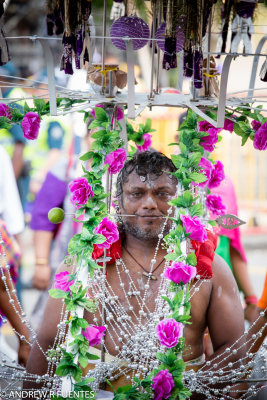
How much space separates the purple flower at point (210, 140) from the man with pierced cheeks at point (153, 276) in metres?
0.18

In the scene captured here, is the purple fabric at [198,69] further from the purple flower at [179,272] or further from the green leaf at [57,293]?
the green leaf at [57,293]

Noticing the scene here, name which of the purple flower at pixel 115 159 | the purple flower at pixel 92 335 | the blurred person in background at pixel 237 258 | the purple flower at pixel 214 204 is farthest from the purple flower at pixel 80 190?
the blurred person in background at pixel 237 258

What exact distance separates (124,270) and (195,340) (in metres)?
0.43

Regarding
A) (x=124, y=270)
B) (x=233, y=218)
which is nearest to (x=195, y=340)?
(x=124, y=270)

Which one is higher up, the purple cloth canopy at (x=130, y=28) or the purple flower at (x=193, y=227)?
the purple cloth canopy at (x=130, y=28)

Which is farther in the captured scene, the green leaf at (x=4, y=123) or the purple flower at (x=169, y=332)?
the green leaf at (x=4, y=123)

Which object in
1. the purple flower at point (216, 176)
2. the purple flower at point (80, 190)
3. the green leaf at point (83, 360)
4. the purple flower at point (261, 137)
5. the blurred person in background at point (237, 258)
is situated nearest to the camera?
the green leaf at point (83, 360)

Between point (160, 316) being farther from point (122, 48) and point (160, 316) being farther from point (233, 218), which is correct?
point (122, 48)

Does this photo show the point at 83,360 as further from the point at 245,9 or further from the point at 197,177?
the point at 245,9

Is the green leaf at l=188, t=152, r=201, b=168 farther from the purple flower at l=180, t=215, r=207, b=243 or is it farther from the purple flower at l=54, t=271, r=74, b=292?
the purple flower at l=54, t=271, r=74, b=292

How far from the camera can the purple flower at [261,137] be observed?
2727mm

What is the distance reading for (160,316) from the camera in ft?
8.93

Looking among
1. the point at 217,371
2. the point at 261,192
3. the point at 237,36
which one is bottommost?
the point at 261,192

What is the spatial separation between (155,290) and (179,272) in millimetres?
486
